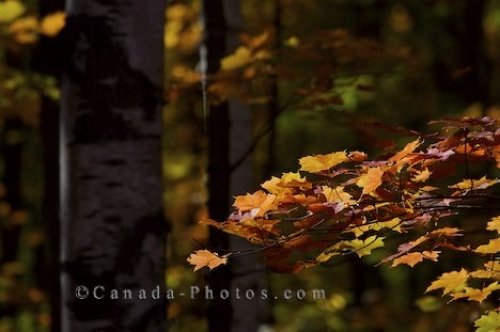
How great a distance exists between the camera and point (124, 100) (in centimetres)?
221

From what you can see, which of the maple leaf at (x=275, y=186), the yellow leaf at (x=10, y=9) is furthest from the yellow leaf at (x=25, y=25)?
the maple leaf at (x=275, y=186)

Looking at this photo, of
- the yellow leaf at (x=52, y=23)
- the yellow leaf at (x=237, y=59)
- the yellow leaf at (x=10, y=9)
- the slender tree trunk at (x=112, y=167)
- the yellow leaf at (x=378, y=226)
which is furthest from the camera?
the yellow leaf at (x=10, y=9)

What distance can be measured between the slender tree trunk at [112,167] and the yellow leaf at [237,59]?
119 centimetres

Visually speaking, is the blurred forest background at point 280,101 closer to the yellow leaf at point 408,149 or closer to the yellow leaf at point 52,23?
the yellow leaf at point 52,23

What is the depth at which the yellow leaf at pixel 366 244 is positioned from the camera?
215cm

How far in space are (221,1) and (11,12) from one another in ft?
4.38

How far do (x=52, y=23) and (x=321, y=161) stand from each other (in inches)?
101

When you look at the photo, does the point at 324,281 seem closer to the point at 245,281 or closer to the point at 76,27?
the point at 245,281

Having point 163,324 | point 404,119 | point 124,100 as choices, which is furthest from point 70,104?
point 404,119

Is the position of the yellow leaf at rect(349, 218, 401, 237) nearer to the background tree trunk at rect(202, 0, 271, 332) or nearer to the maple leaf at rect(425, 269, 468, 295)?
the maple leaf at rect(425, 269, 468, 295)

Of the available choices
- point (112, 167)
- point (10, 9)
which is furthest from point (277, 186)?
point (10, 9)

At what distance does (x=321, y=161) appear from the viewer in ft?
6.11

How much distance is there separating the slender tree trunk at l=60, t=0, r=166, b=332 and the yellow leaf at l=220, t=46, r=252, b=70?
3.92 feet

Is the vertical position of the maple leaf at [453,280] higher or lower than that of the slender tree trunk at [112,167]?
lower
